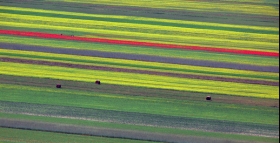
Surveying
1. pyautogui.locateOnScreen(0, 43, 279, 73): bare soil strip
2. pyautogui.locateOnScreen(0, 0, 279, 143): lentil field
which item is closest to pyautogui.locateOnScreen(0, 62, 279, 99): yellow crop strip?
pyautogui.locateOnScreen(0, 0, 279, 143): lentil field

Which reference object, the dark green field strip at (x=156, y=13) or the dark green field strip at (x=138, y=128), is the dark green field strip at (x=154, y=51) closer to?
the dark green field strip at (x=156, y=13)

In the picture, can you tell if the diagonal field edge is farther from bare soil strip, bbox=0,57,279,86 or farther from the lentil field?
bare soil strip, bbox=0,57,279,86

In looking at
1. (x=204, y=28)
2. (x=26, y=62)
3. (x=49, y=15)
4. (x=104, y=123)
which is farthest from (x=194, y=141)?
(x=49, y=15)

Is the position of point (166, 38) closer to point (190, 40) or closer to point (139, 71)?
point (190, 40)

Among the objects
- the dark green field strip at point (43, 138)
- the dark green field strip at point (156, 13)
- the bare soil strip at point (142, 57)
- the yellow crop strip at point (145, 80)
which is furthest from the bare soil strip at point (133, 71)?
the dark green field strip at point (156, 13)

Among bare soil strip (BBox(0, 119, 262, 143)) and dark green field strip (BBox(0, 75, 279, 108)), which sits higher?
dark green field strip (BBox(0, 75, 279, 108))

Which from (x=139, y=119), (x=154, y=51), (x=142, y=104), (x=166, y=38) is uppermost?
(x=166, y=38)

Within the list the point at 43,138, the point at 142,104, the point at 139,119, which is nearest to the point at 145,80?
the point at 142,104

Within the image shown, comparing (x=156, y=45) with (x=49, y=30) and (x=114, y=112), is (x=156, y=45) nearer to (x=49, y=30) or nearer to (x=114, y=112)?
(x=49, y=30)
